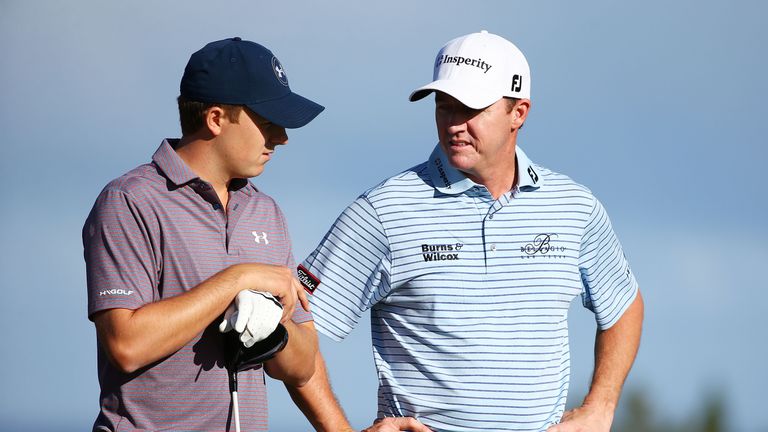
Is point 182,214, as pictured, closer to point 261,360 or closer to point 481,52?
point 261,360

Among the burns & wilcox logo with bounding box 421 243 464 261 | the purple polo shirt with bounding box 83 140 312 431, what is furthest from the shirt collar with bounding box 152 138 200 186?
the burns & wilcox logo with bounding box 421 243 464 261

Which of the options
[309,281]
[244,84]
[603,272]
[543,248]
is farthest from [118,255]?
[603,272]

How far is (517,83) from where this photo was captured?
571 cm

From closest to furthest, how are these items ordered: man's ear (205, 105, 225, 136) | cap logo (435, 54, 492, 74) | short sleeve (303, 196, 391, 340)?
man's ear (205, 105, 225, 136)
short sleeve (303, 196, 391, 340)
cap logo (435, 54, 492, 74)

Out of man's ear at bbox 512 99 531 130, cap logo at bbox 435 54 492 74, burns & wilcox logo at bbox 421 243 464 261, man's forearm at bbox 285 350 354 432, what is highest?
cap logo at bbox 435 54 492 74

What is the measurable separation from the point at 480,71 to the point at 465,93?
183 millimetres

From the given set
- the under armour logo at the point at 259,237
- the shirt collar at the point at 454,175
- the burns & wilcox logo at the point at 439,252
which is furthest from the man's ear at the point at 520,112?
the under armour logo at the point at 259,237

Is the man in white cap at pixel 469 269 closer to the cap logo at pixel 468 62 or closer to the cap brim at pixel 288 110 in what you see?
the cap logo at pixel 468 62

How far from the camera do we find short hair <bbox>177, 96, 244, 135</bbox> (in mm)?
4461

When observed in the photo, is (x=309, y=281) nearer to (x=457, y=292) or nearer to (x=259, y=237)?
(x=457, y=292)

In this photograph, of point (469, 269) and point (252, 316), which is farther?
point (469, 269)

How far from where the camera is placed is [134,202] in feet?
13.8

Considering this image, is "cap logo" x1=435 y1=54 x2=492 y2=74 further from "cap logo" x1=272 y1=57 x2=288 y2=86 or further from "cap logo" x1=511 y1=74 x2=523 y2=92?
"cap logo" x1=272 y1=57 x2=288 y2=86

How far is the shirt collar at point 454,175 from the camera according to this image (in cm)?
551
